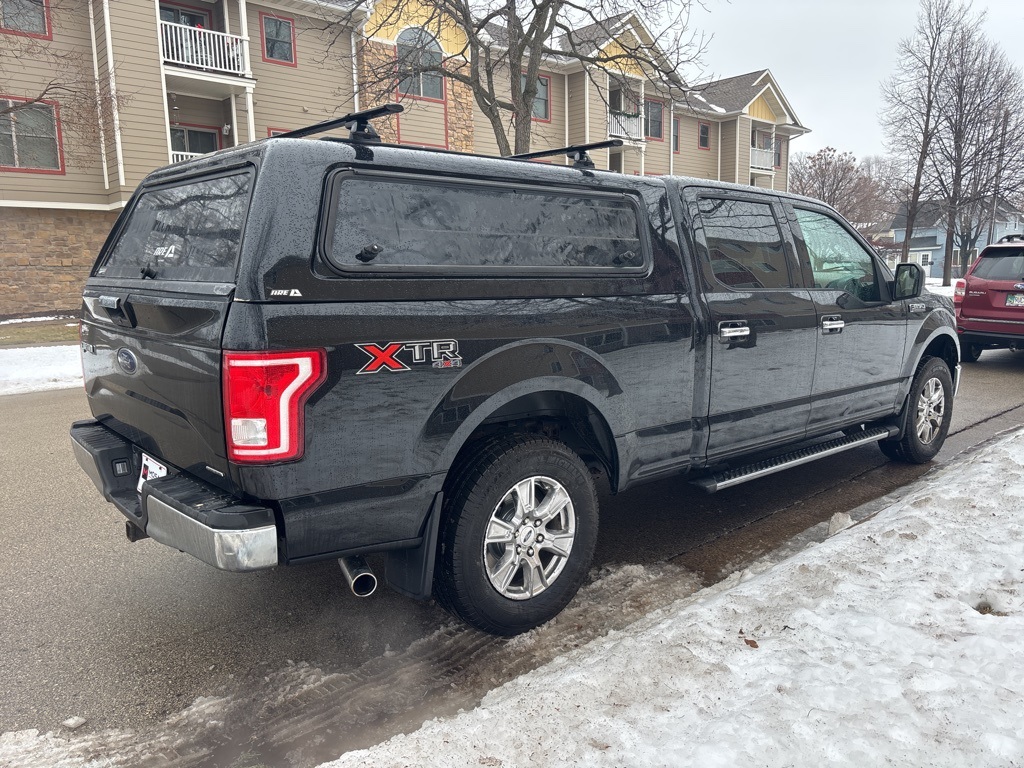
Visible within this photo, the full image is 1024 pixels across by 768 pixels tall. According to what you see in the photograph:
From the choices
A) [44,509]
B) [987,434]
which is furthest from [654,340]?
[987,434]

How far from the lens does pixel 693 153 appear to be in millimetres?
34094

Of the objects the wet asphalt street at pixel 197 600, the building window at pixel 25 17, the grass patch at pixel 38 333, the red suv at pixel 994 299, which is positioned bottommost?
the wet asphalt street at pixel 197 600

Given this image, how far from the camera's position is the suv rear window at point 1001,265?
35.7 feet

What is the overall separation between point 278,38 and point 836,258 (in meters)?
20.6

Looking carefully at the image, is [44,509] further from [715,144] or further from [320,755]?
[715,144]

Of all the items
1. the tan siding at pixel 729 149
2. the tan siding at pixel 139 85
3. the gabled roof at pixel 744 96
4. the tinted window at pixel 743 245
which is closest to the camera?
the tinted window at pixel 743 245

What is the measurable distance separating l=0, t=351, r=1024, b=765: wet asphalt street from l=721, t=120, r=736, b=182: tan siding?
31.3 m

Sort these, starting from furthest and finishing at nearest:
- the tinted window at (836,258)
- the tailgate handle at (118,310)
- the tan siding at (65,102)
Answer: the tan siding at (65,102) → the tinted window at (836,258) → the tailgate handle at (118,310)

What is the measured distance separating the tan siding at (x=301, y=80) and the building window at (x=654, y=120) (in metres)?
13.1

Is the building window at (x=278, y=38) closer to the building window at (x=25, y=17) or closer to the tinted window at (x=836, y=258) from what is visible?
the building window at (x=25, y=17)

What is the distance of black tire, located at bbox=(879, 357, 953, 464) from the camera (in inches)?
225

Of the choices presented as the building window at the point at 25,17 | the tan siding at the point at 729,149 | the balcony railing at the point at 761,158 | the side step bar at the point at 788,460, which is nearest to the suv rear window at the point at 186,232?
the side step bar at the point at 788,460

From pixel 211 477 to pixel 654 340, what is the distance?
80.2 inches

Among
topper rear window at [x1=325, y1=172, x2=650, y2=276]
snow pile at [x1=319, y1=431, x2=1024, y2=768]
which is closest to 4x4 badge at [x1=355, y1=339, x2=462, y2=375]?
topper rear window at [x1=325, y1=172, x2=650, y2=276]
